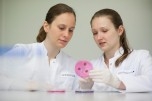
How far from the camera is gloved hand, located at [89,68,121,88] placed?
4.45ft

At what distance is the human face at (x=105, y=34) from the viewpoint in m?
1.45

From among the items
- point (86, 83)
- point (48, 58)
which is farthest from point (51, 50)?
point (86, 83)

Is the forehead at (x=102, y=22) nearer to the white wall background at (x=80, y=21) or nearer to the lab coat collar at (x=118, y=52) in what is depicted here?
the white wall background at (x=80, y=21)

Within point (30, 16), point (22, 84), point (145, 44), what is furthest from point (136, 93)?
point (30, 16)

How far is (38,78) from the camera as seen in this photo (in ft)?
4.69

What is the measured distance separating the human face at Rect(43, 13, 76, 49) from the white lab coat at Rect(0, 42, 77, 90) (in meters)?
0.06

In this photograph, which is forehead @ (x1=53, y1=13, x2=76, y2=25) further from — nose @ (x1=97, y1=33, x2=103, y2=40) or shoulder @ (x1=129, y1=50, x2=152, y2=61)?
shoulder @ (x1=129, y1=50, x2=152, y2=61)

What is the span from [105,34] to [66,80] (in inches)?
14.1

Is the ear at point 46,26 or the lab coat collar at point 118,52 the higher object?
the ear at point 46,26

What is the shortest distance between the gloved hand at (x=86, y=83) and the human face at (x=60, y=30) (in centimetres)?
24

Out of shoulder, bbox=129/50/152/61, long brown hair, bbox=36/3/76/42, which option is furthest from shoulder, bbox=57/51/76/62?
shoulder, bbox=129/50/152/61

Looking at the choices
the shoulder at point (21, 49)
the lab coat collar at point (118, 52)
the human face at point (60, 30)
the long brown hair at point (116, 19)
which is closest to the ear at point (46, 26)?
the human face at point (60, 30)

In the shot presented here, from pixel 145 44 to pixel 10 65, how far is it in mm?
820

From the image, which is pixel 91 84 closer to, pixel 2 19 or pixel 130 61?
pixel 130 61
